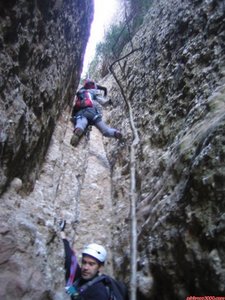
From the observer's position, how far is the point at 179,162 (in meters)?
3.48

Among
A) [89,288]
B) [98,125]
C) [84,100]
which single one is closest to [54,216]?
[89,288]

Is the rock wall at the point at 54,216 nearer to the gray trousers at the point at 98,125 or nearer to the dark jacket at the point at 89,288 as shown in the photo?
the dark jacket at the point at 89,288

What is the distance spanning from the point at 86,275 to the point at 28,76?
212 centimetres

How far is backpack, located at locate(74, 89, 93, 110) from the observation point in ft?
24.2

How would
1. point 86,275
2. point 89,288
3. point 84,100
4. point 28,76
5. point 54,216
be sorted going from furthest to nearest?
point 84,100
point 54,216
point 28,76
point 86,275
point 89,288

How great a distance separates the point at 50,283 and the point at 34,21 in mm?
2485

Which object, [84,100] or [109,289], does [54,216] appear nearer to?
[109,289]

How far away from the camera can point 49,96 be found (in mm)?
4469

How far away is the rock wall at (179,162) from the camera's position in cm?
267

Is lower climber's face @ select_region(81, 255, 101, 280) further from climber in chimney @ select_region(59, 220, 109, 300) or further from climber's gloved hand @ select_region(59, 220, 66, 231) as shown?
climber's gloved hand @ select_region(59, 220, 66, 231)

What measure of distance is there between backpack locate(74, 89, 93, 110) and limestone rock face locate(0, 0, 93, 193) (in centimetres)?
231

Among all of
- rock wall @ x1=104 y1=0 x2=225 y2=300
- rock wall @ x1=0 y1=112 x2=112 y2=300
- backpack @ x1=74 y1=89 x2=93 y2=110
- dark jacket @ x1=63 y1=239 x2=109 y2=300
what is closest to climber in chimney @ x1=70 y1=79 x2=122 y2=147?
backpack @ x1=74 y1=89 x2=93 y2=110

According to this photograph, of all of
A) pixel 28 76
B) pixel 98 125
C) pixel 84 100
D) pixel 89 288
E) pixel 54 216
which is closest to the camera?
pixel 89 288

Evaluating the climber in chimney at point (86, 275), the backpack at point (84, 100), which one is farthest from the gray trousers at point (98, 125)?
the climber in chimney at point (86, 275)
